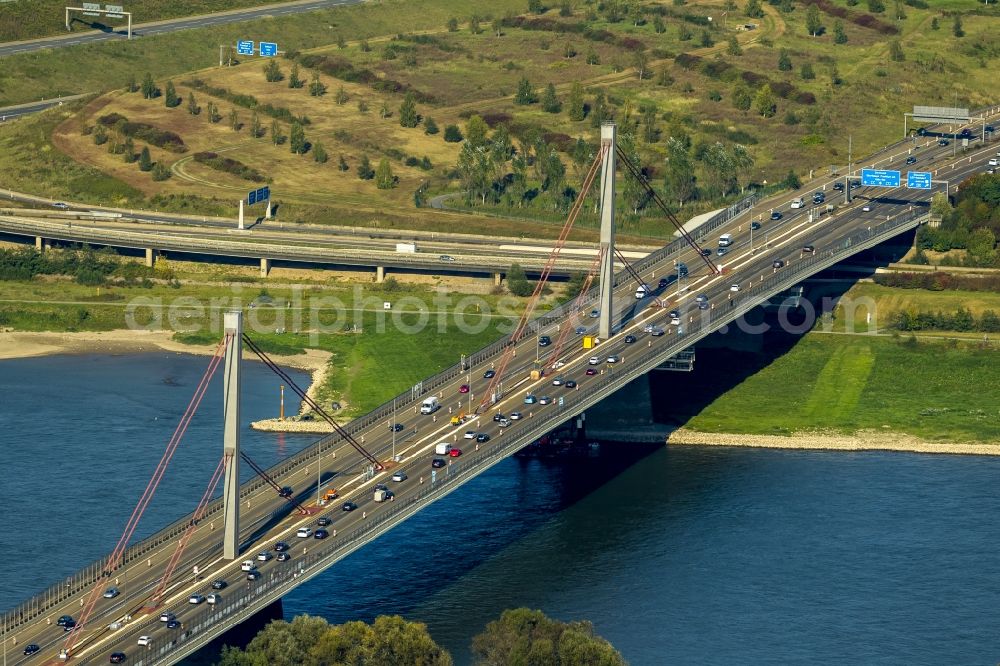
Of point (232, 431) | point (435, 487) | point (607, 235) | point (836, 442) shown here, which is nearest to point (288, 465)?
point (435, 487)

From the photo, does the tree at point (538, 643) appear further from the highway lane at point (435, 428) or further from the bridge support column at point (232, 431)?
the bridge support column at point (232, 431)

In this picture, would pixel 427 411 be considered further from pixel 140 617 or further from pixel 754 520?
pixel 140 617

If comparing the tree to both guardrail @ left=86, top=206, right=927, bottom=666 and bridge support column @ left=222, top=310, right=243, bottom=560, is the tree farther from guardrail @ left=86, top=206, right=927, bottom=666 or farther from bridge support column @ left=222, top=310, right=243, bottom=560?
bridge support column @ left=222, top=310, right=243, bottom=560

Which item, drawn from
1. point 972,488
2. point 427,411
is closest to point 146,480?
point 427,411

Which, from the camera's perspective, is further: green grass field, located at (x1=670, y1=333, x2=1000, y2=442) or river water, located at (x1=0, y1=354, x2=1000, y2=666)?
green grass field, located at (x1=670, y1=333, x2=1000, y2=442)

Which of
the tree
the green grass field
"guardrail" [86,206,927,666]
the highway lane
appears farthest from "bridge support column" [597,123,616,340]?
the tree

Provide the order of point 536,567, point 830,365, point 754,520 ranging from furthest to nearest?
point 830,365, point 754,520, point 536,567
